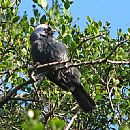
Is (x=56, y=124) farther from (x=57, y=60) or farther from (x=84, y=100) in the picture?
(x=57, y=60)

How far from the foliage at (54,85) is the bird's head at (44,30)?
146 mm

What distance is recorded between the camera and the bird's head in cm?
500

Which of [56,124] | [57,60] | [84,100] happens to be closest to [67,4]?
[57,60]

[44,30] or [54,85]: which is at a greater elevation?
[44,30]

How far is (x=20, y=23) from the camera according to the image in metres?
4.61

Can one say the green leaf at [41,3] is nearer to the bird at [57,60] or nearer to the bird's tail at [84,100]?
the bird at [57,60]

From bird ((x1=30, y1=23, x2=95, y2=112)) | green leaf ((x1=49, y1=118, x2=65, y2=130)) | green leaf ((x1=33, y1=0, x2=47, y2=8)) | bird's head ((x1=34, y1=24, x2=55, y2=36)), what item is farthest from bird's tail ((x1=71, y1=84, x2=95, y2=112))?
green leaf ((x1=49, y1=118, x2=65, y2=130))

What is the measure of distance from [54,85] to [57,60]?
45 centimetres

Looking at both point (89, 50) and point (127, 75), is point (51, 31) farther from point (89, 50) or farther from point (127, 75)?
point (127, 75)

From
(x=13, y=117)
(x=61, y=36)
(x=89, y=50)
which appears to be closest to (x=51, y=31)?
(x=89, y=50)

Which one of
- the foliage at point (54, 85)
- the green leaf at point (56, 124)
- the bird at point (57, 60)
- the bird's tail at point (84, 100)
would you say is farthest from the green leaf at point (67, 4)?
the green leaf at point (56, 124)

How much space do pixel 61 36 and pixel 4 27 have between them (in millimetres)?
787

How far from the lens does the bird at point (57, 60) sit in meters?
4.53

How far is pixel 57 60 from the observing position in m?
4.86
